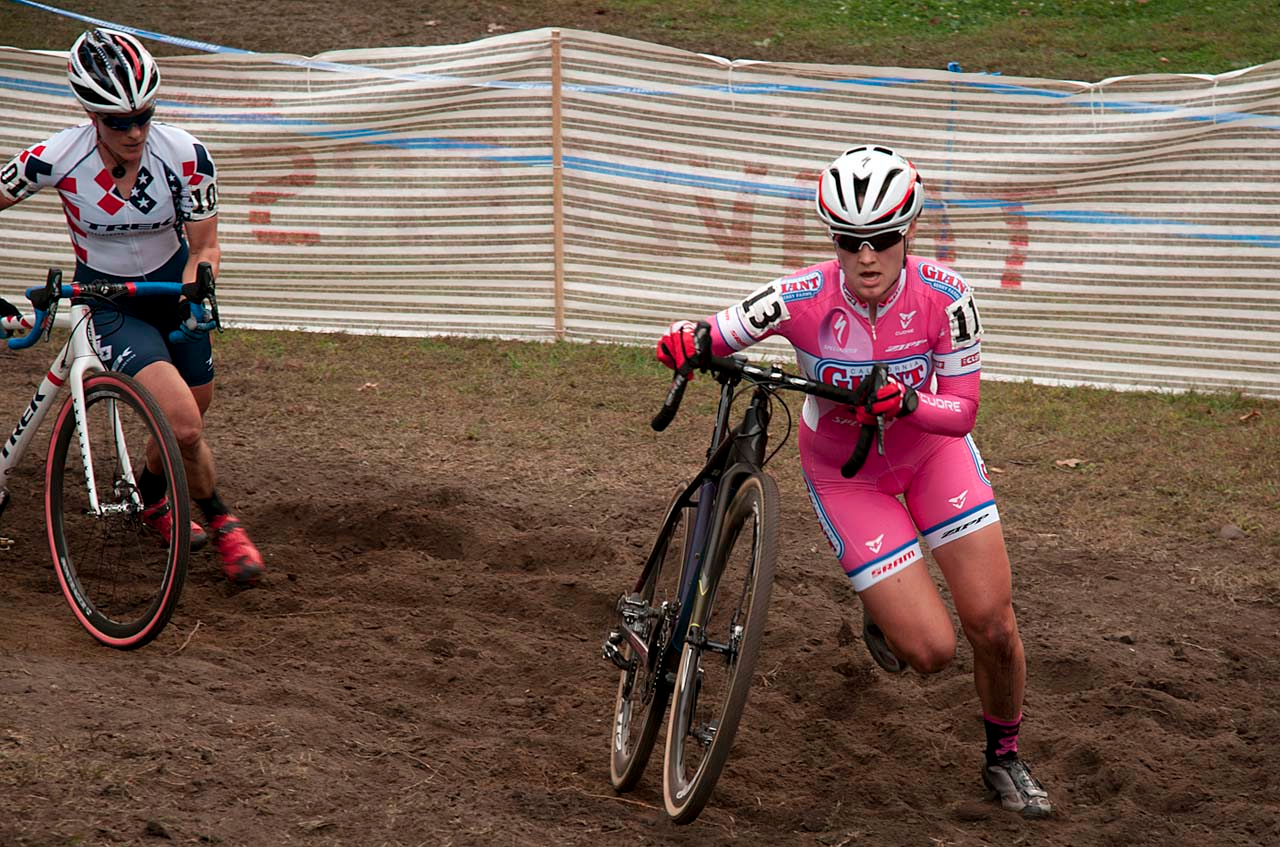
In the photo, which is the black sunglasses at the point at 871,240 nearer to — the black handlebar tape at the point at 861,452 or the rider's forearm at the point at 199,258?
the black handlebar tape at the point at 861,452

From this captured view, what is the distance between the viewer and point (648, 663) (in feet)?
14.9

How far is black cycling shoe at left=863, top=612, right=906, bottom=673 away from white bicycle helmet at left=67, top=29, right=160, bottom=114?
12.5 feet

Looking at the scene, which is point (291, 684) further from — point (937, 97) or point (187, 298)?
point (937, 97)

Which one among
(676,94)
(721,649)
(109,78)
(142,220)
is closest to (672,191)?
Answer: (676,94)

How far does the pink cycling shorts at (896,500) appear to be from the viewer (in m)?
4.62

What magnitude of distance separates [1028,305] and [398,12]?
12.8 m

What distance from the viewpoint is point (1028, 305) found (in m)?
10.3

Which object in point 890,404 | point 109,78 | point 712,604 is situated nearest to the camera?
point 890,404

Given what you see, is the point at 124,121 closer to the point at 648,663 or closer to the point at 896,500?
the point at 648,663

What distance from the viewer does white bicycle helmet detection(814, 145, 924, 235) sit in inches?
173

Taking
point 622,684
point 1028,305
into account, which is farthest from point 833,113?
point 622,684

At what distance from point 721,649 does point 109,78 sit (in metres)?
3.65

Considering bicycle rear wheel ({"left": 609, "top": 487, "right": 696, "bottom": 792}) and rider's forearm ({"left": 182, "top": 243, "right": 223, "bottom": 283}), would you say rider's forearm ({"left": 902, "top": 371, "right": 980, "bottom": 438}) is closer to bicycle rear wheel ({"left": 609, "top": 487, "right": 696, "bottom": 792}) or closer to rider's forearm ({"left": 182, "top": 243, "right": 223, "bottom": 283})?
bicycle rear wheel ({"left": 609, "top": 487, "right": 696, "bottom": 792})

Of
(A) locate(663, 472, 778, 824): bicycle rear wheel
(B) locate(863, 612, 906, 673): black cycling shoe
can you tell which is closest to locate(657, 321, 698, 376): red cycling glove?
(A) locate(663, 472, 778, 824): bicycle rear wheel
